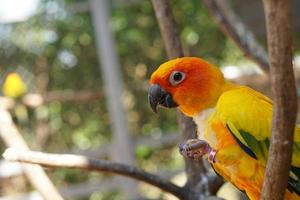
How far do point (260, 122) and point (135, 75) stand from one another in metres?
3.17

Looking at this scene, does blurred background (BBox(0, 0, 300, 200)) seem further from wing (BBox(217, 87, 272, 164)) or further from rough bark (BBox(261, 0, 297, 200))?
rough bark (BBox(261, 0, 297, 200))

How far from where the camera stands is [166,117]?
3.94 metres

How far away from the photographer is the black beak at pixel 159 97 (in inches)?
43.8

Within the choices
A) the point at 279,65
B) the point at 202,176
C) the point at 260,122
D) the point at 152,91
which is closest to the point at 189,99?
the point at 152,91

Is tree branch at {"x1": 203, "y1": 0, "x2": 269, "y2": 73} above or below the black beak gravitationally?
above

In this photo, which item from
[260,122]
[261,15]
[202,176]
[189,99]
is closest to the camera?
[260,122]

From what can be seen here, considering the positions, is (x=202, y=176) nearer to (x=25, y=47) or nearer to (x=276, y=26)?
(x=276, y=26)

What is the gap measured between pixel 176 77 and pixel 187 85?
3 cm

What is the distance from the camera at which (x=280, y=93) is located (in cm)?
60

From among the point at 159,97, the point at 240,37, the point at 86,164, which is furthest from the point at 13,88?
the point at 159,97

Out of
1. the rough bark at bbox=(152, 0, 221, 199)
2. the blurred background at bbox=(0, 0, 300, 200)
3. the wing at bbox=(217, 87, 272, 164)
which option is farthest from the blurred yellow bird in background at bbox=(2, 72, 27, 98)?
the wing at bbox=(217, 87, 272, 164)

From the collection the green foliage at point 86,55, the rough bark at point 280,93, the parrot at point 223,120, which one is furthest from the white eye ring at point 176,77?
the green foliage at point 86,55

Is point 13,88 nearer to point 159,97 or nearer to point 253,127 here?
point 159,97

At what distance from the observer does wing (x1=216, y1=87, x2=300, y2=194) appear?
3.14ft
